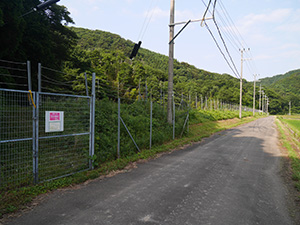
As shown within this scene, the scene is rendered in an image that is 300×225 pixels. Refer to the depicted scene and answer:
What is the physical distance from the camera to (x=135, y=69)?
4497 cm

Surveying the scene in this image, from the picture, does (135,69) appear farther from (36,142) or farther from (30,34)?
(36,142)

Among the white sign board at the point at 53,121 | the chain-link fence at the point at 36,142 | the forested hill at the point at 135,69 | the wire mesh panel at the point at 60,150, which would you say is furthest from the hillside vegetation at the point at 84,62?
the white sign board at the point at 53,121

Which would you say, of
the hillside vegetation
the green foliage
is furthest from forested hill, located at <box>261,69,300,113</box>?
the green foliage

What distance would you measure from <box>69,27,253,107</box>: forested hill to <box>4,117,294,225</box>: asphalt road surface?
77.0 feet

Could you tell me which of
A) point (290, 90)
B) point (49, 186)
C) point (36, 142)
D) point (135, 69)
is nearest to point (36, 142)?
point (36, 142)

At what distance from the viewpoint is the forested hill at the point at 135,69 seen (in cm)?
4056

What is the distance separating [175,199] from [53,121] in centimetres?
348

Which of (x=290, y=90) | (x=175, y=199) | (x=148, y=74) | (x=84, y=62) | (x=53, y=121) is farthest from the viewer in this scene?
(x=290, y=90)

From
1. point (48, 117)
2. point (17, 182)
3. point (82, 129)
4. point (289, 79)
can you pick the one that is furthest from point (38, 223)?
point (289, 79)

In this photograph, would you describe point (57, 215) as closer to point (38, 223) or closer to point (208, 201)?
point (38, 223)

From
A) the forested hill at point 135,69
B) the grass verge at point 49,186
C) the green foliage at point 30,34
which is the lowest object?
the grass verge at point 49,186

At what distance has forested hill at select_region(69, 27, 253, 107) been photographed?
40.6 m

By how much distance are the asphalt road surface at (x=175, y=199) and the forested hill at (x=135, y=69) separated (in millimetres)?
23474

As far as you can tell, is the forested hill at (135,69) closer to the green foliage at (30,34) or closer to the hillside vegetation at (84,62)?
the hillside vegetation at (84,62)
